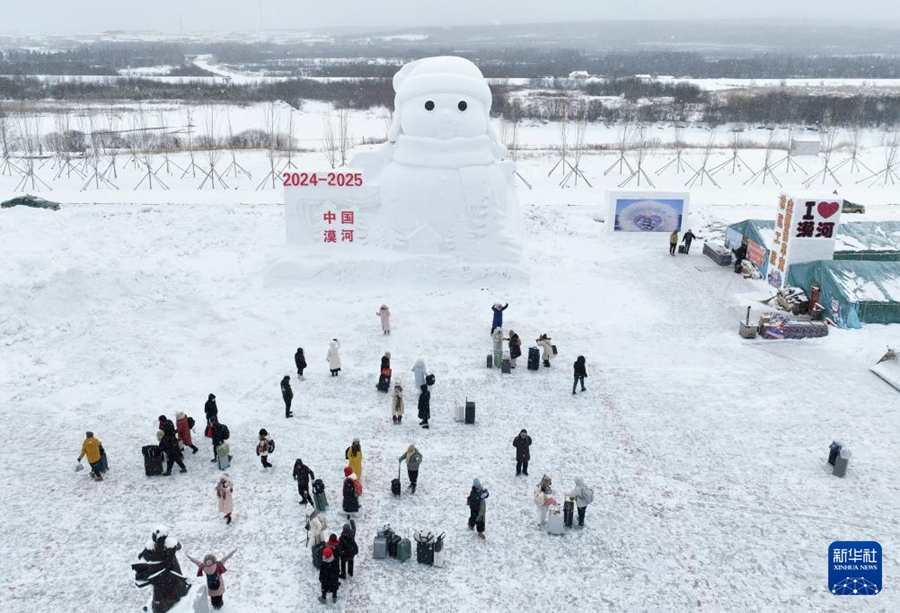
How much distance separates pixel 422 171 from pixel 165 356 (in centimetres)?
808

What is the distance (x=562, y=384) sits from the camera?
46.5 feet

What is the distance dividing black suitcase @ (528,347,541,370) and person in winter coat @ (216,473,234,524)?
22.2 ft

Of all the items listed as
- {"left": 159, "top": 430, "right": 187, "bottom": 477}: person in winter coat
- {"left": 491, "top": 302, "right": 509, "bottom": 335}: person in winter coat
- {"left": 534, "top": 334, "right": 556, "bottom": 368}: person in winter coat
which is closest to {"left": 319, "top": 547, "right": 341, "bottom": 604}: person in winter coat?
{"left": 159, "top": 430, "right": 187, "bottom": 477}: person in winter coat

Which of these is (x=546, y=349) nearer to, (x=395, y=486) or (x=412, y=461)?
(x=412, y=461)

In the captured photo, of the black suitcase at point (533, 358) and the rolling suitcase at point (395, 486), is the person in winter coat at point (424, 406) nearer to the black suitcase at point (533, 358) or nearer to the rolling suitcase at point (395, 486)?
the rolling suitcase at point (395, 486)

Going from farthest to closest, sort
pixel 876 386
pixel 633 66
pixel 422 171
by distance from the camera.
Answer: pixel 633 66, pixel 422 171, pixel 876 386

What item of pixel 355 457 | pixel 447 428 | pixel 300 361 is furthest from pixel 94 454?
pixel 447 428

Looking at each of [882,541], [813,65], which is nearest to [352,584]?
[882,541]

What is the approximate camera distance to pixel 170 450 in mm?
10812

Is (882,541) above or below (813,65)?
below

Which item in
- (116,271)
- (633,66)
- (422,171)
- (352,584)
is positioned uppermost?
(633,66)

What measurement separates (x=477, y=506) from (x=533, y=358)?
17.4ft

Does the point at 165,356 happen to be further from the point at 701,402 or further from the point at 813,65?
the point at 813,65

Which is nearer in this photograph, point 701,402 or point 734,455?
point 734,455
